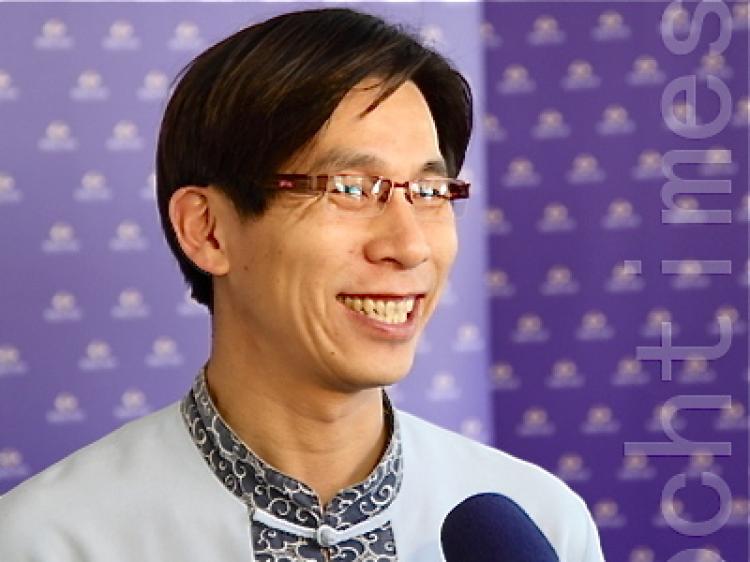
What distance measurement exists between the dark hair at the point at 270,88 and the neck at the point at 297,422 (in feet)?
0.68

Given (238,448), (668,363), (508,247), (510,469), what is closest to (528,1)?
(508,247)

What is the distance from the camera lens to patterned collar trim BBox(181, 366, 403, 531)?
167 centimetres

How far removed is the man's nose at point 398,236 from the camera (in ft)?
5.26

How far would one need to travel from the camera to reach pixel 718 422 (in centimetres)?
334

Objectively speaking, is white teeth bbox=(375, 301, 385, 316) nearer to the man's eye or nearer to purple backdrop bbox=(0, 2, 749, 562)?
the man's eye

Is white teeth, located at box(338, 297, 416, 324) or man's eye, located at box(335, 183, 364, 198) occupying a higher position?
man's eye, located at box(335, 183, 364, 198)

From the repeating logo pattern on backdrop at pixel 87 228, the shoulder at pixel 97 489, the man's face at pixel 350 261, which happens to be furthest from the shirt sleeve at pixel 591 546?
the repeating logo pattern on backdrop at pixel 87 228

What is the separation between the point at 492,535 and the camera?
141cm

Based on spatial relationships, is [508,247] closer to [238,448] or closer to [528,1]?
[528,1]

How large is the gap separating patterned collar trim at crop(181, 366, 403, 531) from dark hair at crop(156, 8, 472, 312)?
259 millimetres

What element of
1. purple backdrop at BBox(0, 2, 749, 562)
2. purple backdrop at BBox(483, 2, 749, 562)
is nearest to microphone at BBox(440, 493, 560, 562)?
purple backdrop at BBox(0, 2, 749, 562)

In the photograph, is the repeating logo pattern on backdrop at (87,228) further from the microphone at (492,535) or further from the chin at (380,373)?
the microphone at (492,535)

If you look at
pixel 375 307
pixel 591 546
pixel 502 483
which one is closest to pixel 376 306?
pixel 375 307

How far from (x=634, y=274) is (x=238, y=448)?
1783 mm
